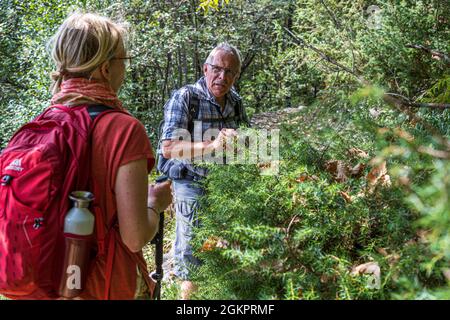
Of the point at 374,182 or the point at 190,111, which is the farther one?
the point at 190,111

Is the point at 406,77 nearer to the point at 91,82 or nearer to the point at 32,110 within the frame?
the point at 91,82

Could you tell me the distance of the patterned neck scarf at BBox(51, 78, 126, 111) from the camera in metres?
2.05

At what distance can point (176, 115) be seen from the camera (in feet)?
12.4

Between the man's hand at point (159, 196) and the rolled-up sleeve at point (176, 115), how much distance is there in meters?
1.42

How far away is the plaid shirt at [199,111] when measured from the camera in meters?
3.75

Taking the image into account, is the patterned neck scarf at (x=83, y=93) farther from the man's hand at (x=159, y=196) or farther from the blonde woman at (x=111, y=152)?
the man's hand at (x=159, y=196)

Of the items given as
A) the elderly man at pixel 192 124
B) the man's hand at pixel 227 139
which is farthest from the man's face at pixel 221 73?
the man's hand at pixel 227 139

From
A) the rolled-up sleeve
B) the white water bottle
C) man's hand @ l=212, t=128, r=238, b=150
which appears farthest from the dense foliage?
the rolled-up sleeve

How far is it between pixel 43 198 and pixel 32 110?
292 inches

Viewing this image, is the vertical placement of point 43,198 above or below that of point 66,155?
below

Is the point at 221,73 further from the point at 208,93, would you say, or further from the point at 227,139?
the point at 227,139

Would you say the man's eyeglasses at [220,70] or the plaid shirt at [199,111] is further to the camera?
the man's eyeglasses at [220,70]
